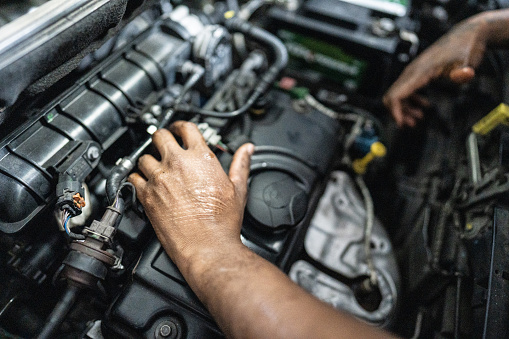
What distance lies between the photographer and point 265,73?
1.32 m

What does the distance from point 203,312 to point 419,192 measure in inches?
46.2

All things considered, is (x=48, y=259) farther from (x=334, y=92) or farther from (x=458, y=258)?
(x=334, y=92)

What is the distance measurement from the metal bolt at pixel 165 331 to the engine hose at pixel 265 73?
69 centimetres

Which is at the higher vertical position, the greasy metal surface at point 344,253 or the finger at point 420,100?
the finger at point 420,100

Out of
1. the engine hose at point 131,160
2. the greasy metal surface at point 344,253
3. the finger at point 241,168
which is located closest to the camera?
the engine hose at point 131,160

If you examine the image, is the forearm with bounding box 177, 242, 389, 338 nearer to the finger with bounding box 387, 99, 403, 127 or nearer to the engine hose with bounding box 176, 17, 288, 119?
the engine hose with bounding box 176, 17, 288, 119

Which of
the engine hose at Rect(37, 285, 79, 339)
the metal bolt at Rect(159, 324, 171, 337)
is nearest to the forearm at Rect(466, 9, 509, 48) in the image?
the metal bolt at Rect(159, 324, 171, 337)

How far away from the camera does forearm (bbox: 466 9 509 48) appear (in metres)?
1.41

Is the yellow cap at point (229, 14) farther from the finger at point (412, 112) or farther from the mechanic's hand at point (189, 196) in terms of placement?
the finger at point (412, 112)

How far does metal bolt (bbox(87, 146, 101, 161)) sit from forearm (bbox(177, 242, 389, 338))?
1.36ft

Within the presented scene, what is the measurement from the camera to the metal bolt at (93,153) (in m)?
0.93

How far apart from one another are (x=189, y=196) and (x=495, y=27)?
152 centimetres

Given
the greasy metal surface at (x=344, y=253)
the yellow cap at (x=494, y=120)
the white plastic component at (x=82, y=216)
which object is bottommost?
the greasy metal surface at (x=344, y=253)

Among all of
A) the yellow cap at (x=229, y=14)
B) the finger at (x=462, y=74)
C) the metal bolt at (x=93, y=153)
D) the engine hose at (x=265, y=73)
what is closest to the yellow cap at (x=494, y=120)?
the finger at (x=462, y=74)
